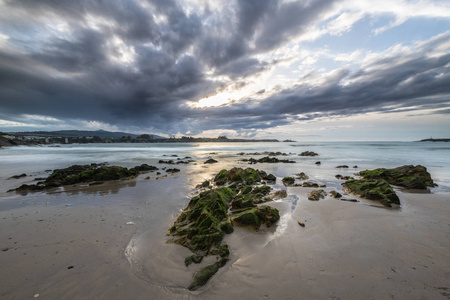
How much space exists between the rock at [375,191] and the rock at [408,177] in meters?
3.43

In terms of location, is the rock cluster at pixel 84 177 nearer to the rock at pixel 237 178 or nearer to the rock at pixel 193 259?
the rock at pixel 237 178

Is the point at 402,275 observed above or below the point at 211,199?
below

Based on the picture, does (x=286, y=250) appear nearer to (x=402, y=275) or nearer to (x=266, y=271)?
(x=266, y=271)

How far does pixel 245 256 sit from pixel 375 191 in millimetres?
7991

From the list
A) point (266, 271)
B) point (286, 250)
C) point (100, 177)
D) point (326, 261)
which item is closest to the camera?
point (266, 271)

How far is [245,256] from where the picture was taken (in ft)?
14.1

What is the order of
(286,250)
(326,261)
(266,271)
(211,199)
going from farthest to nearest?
(211,199) → (286,250) → (326,261) → (266,271)

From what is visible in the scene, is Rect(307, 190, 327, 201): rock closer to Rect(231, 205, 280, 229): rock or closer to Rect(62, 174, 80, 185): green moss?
Rect(231, 205, 280, 229): rock

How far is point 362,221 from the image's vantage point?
611 cm

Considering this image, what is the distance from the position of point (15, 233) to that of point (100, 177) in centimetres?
879

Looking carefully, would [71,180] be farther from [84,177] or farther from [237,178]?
[237,178]

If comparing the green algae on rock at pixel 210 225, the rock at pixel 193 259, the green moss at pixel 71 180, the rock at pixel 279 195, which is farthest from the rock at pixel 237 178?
the green moss at pixel 71 180

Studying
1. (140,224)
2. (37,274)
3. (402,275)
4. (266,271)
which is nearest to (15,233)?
(37,274)

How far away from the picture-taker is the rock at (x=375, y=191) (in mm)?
7891
